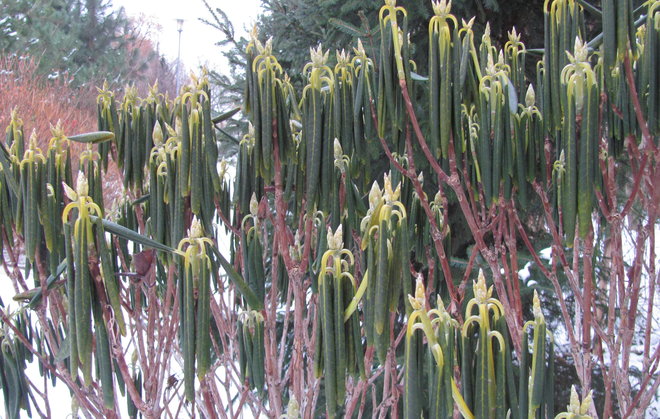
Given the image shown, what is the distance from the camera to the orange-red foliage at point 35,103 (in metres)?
6.30

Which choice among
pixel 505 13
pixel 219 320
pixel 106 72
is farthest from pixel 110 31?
pixel 219 320

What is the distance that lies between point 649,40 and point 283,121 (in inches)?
26.6

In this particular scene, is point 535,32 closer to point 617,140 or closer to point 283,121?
point 617,140

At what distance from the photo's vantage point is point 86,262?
0.81 meters

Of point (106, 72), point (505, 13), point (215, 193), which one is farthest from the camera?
point (106, 72)

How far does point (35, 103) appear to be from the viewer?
21.7 ft

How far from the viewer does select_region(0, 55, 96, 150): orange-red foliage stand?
630 centimetres

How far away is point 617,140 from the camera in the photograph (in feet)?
3.78

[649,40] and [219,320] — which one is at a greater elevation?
[649,40]

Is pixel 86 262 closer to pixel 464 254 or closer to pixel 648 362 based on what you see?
pixel 648 362

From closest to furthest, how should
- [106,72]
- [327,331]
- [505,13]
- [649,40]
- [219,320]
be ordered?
[327,331] → [649,40] → [219,320] → [505,13] → [106,72]

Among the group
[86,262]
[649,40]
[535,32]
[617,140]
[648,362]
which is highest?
[535,32]

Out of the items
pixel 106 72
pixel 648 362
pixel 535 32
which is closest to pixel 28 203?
pixel 648 362

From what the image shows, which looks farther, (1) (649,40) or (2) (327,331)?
(1) (649,40)
